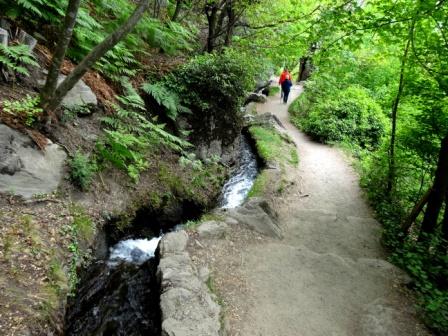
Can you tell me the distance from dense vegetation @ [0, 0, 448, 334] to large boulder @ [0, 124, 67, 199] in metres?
0.30

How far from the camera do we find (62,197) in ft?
18.1

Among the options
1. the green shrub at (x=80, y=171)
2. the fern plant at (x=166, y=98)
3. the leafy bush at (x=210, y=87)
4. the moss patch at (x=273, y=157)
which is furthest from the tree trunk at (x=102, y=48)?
the moss patch at (x=273, y=157)

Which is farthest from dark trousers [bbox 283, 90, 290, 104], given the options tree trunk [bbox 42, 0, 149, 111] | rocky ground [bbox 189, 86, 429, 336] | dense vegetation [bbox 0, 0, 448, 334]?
tree trunk [bbox 42, 0, 149, 111]

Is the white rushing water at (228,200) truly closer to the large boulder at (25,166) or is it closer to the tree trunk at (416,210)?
the large boulder at (25,166)

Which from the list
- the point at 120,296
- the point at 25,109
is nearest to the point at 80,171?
the point at 25,109

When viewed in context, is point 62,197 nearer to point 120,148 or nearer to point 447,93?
point 120,148

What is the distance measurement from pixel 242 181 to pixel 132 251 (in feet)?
16.1

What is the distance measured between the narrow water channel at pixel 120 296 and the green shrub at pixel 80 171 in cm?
131

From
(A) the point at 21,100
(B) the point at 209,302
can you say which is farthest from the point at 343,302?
(A) the point at 21,100

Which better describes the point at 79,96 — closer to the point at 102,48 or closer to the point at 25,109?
the point at 25,109

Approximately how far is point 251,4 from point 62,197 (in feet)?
32.8

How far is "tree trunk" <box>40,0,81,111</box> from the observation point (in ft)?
16.5

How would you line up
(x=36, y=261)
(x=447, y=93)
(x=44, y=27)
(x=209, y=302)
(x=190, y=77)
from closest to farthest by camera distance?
(x=36, y=261), (x=209, y=302), (x=447, y=93), (x=44, y=27), (x=190, y=77)

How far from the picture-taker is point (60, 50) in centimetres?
528
